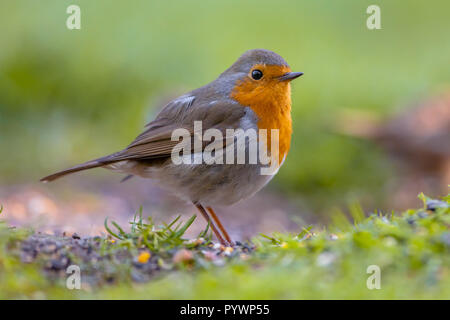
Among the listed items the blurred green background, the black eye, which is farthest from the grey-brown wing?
the blurred green background

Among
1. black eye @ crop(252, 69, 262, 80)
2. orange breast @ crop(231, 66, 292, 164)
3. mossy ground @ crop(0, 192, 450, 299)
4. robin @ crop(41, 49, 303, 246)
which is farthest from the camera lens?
black eye @ crop(252, 69, 262, 80)

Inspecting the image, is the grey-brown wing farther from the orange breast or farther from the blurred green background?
the blurred green background

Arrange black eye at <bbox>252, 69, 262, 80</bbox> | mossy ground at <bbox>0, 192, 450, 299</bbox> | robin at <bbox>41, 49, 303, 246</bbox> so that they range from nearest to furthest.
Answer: mossy ground at <bbox>0, 192, 450, 299</bbox> < robin at <bbox>41, 49, 303, 246</bbox> < black eye at <bbox>252, 69, 262, 80</bbox>

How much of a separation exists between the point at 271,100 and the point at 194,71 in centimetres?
610

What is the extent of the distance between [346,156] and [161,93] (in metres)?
2.93

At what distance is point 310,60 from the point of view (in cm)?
1144

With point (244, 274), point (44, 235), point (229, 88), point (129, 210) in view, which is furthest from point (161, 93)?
point (244, 274)

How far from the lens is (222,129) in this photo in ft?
16.0

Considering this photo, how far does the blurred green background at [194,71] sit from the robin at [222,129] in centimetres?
332

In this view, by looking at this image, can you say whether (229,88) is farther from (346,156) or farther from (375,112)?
(375,112)

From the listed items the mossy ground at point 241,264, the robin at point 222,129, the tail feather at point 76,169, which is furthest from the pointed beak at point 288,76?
the tail feather at point 76,169

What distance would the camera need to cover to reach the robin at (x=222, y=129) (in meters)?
4.74

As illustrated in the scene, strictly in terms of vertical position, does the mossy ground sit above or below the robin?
below

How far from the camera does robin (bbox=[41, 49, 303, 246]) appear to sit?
474 centimetres
